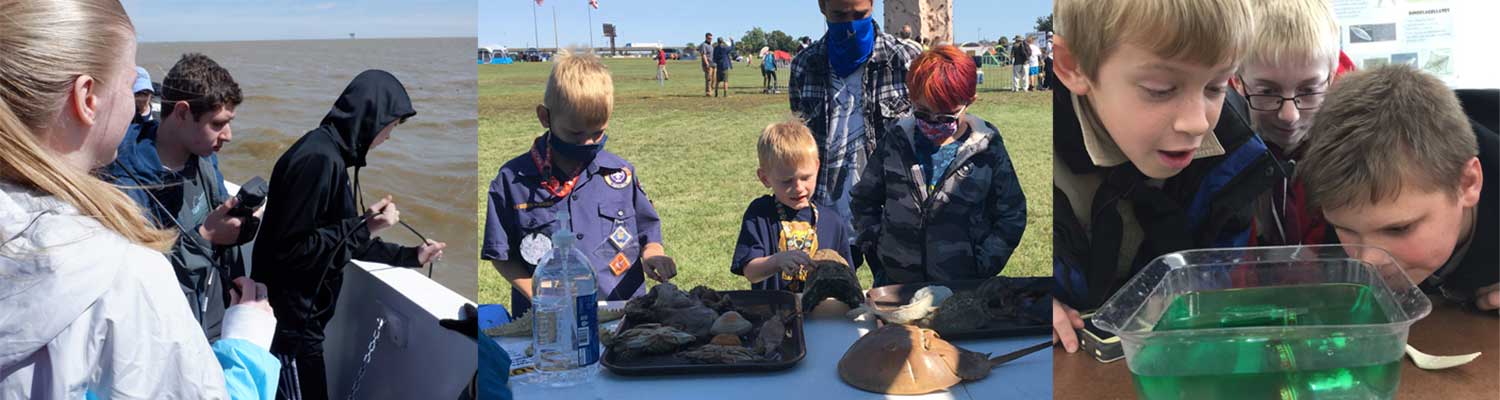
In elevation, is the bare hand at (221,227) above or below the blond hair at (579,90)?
below

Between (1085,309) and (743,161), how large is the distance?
87 cm

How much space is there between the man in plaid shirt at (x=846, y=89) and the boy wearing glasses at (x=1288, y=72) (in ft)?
2.54

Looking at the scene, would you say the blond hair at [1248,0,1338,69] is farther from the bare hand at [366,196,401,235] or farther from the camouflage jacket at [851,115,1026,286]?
the bare hand at [366,196,401,235]

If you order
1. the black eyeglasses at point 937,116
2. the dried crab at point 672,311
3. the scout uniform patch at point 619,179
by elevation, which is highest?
the black eyeglasses at point 937,116

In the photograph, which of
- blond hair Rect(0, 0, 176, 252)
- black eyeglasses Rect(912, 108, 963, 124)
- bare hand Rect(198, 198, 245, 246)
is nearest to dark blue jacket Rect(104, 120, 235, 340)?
bare hand Rect(198, 198, 245, 246)

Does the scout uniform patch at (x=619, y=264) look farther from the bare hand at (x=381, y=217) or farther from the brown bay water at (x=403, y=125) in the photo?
the bare hand at (x=381, y=217)

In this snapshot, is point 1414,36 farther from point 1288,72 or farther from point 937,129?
point 937,129

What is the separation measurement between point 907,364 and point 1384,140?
1.06m

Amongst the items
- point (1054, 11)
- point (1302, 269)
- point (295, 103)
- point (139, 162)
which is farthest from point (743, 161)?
point (295, 103)

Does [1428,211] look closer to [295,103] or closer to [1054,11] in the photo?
Result: [1054,11]

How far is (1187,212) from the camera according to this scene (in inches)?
86.4

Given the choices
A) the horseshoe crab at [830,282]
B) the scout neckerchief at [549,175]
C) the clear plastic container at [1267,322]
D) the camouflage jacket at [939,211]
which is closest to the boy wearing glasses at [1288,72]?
the clear plastic container at [1267,322]

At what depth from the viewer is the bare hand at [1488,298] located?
2322mm

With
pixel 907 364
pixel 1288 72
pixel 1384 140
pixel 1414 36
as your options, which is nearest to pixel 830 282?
pixel 907 364
